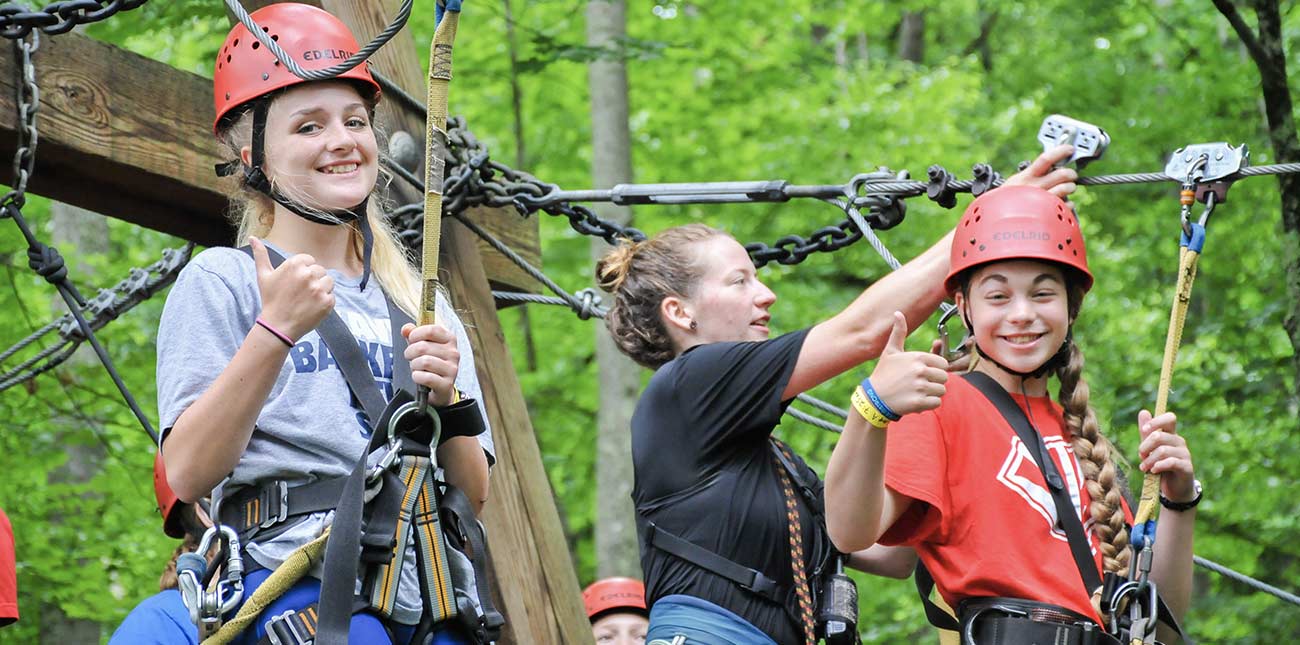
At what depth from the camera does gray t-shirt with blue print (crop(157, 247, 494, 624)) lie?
9.78ft

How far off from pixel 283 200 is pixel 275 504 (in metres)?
0.65

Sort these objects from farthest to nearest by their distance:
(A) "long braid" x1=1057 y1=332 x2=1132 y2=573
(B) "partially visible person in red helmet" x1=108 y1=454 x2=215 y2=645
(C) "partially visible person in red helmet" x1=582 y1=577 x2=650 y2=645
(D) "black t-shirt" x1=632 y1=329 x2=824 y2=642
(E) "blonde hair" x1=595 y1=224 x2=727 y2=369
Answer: (C) "partially visible person in red helmet" x1=582 y1=577 x2=650 y2=645 < (B) "partially visible person in red helmet" x1=108 y1=454 x2=215 y2=645 < (E) "blonde hair" x1=595 y1=224 x2=727 y2=369 < (D) "black t-shirt" x1=632 y1=329 x2=824 y2=642 < (A) "long braid" x1=1057 y1=332 x2=1132 y2=573

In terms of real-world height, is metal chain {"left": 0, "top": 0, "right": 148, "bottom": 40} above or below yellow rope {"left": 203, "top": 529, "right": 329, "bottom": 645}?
above

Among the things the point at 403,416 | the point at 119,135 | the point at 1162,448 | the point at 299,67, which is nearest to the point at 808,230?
the point at 119,135

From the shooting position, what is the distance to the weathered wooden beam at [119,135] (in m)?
4.18

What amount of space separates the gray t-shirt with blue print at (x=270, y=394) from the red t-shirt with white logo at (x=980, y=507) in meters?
1.15

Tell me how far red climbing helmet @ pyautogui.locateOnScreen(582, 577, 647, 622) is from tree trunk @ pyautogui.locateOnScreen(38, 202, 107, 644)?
2.88 metres

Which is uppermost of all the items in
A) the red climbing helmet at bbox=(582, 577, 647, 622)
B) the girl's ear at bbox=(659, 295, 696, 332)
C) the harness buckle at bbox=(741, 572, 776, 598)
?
the girl's ear at bbox=(659, 295, 696, 332)

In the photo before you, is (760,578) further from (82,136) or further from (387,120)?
(82,136)

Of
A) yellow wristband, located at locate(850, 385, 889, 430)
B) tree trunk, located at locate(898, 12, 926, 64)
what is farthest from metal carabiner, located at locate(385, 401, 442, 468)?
tree trunk, located at locate(898, 12, 926, 64)

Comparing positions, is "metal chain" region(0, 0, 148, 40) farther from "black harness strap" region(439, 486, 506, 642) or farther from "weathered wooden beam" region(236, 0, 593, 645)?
"black harness strap" region(439, 486, 506, 642)

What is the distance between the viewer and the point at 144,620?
4262 millimetres

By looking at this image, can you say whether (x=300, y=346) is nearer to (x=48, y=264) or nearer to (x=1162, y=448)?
(x=1162, y=448)

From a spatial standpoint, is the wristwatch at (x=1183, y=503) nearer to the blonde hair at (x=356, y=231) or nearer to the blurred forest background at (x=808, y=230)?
the blonde hair at (x=356, y=231)
